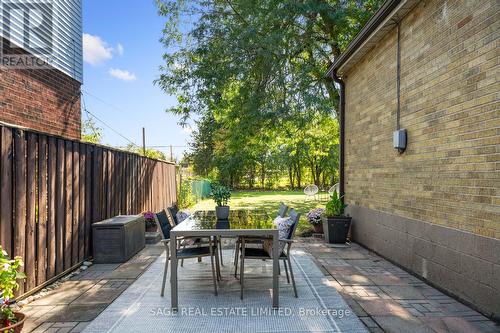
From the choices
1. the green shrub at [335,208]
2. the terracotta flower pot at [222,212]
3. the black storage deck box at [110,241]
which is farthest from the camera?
the green shrub at [335,208]

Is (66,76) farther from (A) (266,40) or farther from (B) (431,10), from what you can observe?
(B) (431,10)

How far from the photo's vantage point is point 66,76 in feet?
19.4

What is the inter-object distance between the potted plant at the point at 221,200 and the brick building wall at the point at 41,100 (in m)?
2.73

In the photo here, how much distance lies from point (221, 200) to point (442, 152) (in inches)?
102

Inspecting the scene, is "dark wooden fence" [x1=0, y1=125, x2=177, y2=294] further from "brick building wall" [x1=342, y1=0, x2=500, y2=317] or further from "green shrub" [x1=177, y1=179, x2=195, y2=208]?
"green shrub" [x1=177, y1=179, x2=195, y2=208]

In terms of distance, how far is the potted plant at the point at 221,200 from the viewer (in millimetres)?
4223

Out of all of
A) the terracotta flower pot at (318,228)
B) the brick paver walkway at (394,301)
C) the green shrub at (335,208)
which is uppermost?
the green shrub at (335,208)

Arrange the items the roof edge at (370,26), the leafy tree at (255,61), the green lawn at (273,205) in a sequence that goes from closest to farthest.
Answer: the roof edge at (370,26) → the leafy tree at (255,61) → the green lawn at (273,205)

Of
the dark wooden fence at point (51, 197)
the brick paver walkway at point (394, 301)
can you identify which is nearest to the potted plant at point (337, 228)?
the brick paver walkway at point (394, 301)

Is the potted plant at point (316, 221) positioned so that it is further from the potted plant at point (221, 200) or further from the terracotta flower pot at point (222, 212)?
the terracotta flower pot at point (222, 212)

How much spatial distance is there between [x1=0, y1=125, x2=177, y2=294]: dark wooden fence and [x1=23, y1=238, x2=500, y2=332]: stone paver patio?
377 mm

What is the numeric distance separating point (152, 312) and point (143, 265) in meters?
1.78

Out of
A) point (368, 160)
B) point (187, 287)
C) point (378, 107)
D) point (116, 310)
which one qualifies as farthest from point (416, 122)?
point (116, 310)

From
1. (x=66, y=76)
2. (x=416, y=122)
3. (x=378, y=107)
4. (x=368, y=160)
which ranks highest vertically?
(x=66, y=76)
